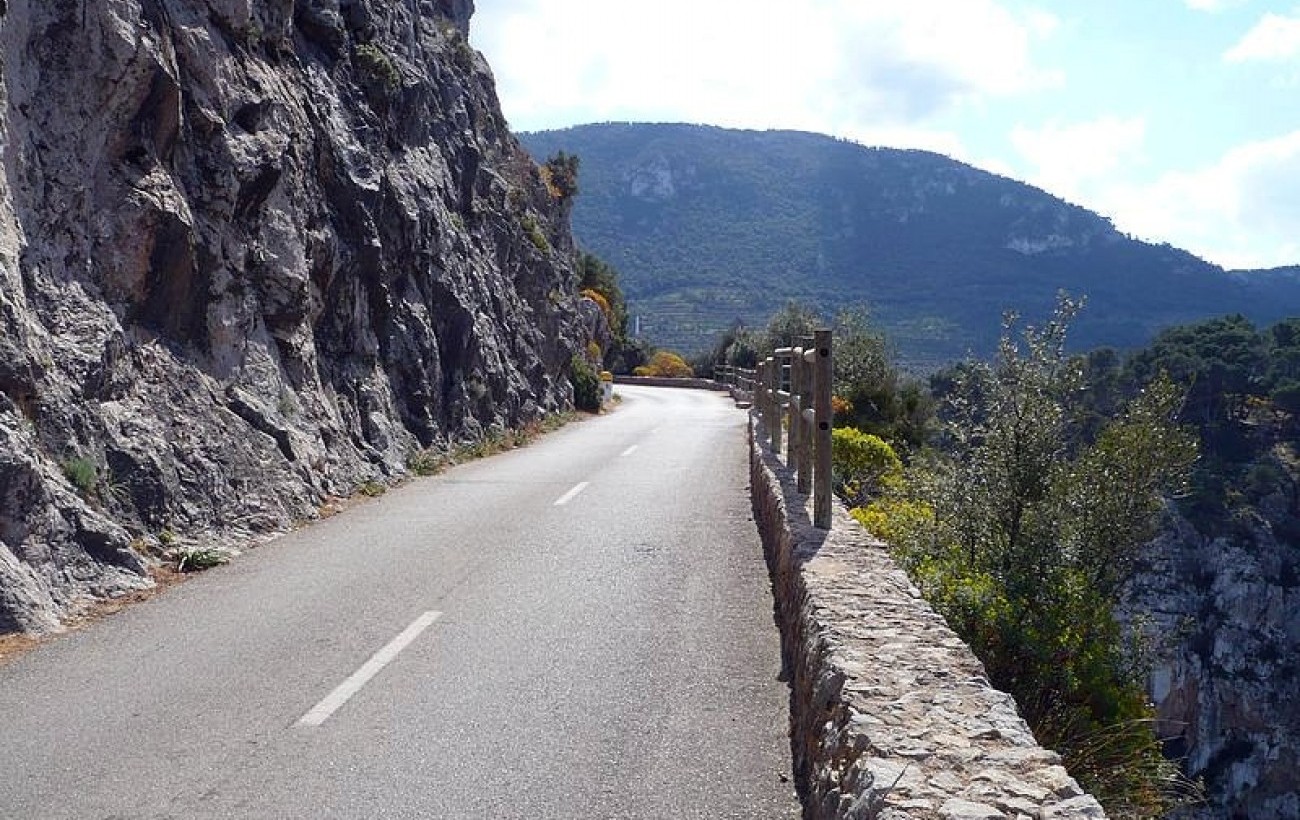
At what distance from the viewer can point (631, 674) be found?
6.89m

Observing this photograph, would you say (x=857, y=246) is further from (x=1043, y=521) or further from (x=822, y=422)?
(x=822, y=422)

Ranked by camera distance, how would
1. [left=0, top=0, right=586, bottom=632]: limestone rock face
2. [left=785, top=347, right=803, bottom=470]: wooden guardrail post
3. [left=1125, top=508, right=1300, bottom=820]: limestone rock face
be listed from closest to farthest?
[left=0, top=0, right=586, bottom=632]: limestone rock face → [left=785, top=347, right=803, bottom=470]: wooden guardrail post → [left=1125, top=508, right=1300, bottom=820]: limestone rock face

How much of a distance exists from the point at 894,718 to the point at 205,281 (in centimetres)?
1177

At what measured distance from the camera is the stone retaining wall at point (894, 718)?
3492 mm

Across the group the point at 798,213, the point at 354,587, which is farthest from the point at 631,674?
the point at 798,213

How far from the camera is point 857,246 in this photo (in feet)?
429

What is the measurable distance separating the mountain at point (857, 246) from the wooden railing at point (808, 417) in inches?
3071

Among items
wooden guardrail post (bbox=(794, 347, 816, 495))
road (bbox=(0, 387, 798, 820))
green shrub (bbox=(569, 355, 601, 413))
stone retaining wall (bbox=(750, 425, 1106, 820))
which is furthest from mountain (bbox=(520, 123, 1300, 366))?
stone retaining wall (bbox=(750, 425, 1106, 820))

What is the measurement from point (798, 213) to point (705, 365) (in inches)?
2725

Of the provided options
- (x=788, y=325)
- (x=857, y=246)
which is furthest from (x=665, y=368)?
(x=857, y=246)

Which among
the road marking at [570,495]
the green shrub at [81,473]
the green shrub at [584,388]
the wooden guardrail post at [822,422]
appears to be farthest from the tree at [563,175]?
the wooden guardrail post at [822,422]

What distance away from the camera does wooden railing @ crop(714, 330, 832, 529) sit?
877 cm

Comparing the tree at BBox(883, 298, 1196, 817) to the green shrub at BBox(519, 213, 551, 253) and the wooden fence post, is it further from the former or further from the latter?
the green shrub at BBox(519, 213, 551, 253)

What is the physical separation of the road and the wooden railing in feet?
3.38
